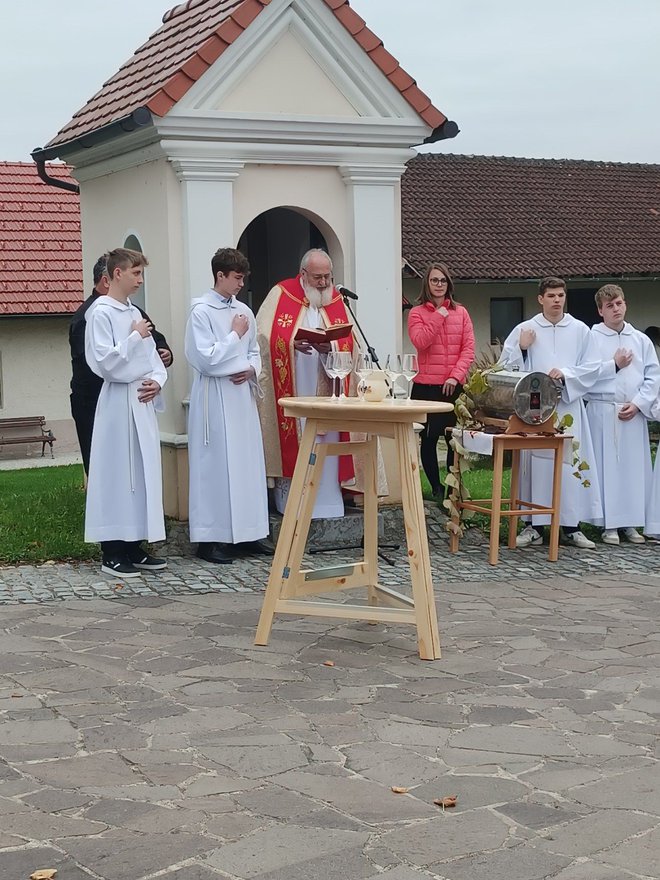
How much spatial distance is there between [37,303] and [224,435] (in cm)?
1741

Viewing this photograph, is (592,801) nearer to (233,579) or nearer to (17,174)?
(233,579)

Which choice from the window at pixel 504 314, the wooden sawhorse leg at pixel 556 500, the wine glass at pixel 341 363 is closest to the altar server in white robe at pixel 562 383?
the wooden sawhorse leg at pixel 556 500

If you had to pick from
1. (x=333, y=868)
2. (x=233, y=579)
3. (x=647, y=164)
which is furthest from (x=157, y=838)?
(x=647, y=164)

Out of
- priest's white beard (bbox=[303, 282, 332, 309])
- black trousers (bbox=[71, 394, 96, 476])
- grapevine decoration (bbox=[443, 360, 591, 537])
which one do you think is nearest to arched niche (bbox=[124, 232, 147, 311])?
black trousers (bbox=[71, 394, 96, 476])

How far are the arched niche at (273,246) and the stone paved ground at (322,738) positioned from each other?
4.10 m

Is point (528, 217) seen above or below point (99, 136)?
above

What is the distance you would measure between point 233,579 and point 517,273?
18925 mm

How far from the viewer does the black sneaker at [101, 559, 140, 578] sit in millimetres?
8570

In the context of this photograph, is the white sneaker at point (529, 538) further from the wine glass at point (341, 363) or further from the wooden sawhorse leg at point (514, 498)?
the wine glass at point (341, 363)

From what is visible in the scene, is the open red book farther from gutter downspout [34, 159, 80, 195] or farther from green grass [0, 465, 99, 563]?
gutter downspout [34, 159, 80, 195]

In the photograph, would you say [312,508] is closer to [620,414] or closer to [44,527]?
[44,527]

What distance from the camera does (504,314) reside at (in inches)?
1098

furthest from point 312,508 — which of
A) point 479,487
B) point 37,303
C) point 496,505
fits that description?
point 37,303

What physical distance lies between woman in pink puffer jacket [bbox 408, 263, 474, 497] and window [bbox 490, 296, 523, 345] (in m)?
17.0
